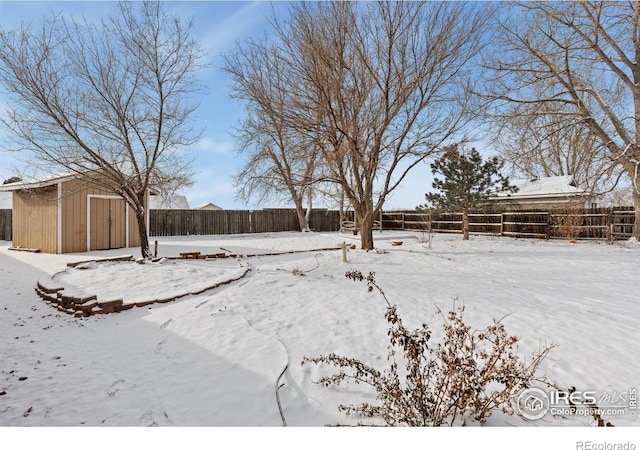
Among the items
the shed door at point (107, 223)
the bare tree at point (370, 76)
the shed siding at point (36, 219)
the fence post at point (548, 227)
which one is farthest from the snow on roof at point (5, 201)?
the fence post at point (548, 227)

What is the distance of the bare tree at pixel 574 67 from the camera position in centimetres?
870

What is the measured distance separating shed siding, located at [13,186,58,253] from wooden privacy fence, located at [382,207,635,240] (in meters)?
12.4

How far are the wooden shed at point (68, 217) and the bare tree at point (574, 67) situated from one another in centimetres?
1313

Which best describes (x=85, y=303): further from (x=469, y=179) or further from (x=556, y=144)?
(x=556, y=144)

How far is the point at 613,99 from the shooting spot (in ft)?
33.3

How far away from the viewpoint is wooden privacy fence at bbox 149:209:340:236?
625 inches

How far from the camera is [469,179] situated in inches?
471

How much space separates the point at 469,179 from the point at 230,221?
40.6ft

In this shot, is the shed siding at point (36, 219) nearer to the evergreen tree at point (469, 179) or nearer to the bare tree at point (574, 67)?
the evergreen tree at point (469, 179)

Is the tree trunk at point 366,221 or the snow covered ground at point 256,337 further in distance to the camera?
the tree trunk at point 366,221
